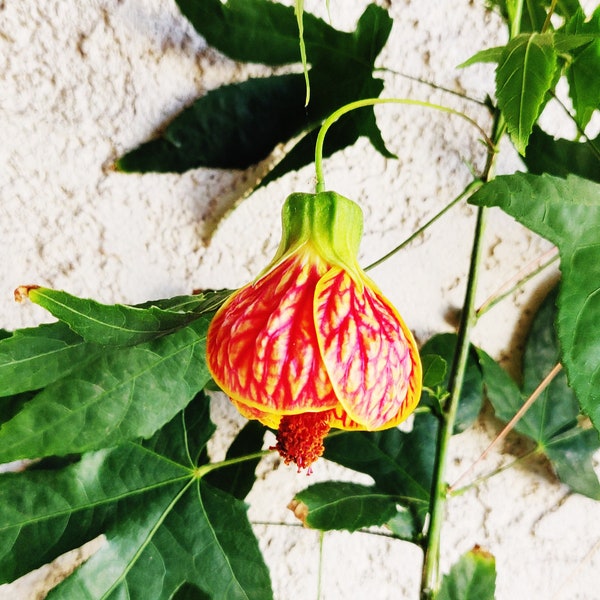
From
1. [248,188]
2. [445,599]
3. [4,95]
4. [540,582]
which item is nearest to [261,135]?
[248,188]

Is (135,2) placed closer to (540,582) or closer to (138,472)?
(138,472)

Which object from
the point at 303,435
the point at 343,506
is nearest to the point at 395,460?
the point at 343,506

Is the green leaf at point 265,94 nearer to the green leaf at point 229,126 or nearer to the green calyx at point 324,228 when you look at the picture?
the green leaf at point 229,126

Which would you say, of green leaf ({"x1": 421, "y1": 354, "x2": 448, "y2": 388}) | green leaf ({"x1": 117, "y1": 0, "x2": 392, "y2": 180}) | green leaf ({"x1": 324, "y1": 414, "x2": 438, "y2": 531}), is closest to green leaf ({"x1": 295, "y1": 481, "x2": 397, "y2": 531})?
green leaf ({"x1": 324, "y1": 414, "x2": 438, "y2": 531})

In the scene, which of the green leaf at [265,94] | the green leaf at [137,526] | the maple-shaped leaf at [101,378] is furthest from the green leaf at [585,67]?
the green leaf at [137,526]

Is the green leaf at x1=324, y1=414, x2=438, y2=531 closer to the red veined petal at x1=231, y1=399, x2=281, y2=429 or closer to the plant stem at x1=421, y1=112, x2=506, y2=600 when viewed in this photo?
the plant stem at x1=421, y1=112, x2=506, y2=600
